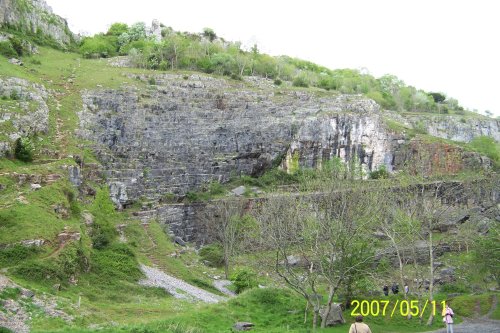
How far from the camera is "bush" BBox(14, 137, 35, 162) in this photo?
1465 inches

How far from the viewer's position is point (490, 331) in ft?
71.8

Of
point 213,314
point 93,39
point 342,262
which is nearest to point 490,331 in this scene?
point 342,262

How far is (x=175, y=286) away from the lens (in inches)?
1260

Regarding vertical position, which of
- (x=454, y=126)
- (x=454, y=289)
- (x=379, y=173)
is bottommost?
(x=454, y=289)

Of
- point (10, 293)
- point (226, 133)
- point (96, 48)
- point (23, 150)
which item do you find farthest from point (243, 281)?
point (96, 48)

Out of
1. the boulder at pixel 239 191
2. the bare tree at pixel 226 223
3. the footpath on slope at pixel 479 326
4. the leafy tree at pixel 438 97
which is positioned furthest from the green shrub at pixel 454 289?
the leafy tree at pixel 438 97

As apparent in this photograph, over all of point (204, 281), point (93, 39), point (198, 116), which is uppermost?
point (93, 39)

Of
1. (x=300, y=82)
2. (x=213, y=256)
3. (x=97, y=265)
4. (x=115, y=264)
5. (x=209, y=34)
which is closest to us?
(x=97, y=265)

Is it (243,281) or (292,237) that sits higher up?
(292,237)

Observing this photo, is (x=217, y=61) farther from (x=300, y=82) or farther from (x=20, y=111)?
(x=20, y=111)

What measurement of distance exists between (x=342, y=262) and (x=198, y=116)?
46481 millimetres

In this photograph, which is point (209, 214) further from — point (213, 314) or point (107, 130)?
point (213, 314)
